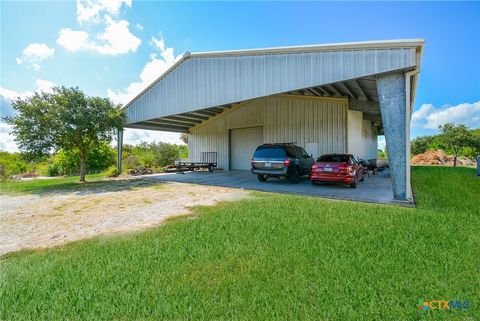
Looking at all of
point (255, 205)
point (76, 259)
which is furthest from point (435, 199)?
point (76, 259)

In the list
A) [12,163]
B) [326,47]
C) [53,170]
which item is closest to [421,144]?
[326,47]

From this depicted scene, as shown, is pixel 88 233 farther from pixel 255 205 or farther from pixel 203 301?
pixel 255 205

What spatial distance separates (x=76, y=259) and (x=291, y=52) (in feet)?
29.8

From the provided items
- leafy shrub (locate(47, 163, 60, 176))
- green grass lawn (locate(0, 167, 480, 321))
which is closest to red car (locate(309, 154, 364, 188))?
green grass lawn (locate(0, 167, 480, 321))

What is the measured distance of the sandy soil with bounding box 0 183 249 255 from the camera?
14.5ft

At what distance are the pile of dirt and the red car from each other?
1213 inches

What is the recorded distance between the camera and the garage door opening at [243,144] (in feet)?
59.2

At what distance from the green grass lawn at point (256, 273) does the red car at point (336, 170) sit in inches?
173

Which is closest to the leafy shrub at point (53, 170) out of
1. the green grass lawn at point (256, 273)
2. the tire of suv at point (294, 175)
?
the tire of suv at point (294, 175)

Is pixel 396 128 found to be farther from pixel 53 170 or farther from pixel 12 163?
pixel 12 163

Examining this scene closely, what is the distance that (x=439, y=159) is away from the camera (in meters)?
31.7

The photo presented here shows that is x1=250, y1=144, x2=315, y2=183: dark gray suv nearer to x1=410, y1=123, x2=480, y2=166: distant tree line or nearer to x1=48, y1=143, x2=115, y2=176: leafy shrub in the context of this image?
x1=48, y1=143, x2=115, y2=176: leafy shrub

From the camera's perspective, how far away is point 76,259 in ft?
11.0

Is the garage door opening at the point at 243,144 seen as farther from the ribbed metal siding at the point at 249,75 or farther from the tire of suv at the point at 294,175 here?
the tire of suv at the point at 294,175
